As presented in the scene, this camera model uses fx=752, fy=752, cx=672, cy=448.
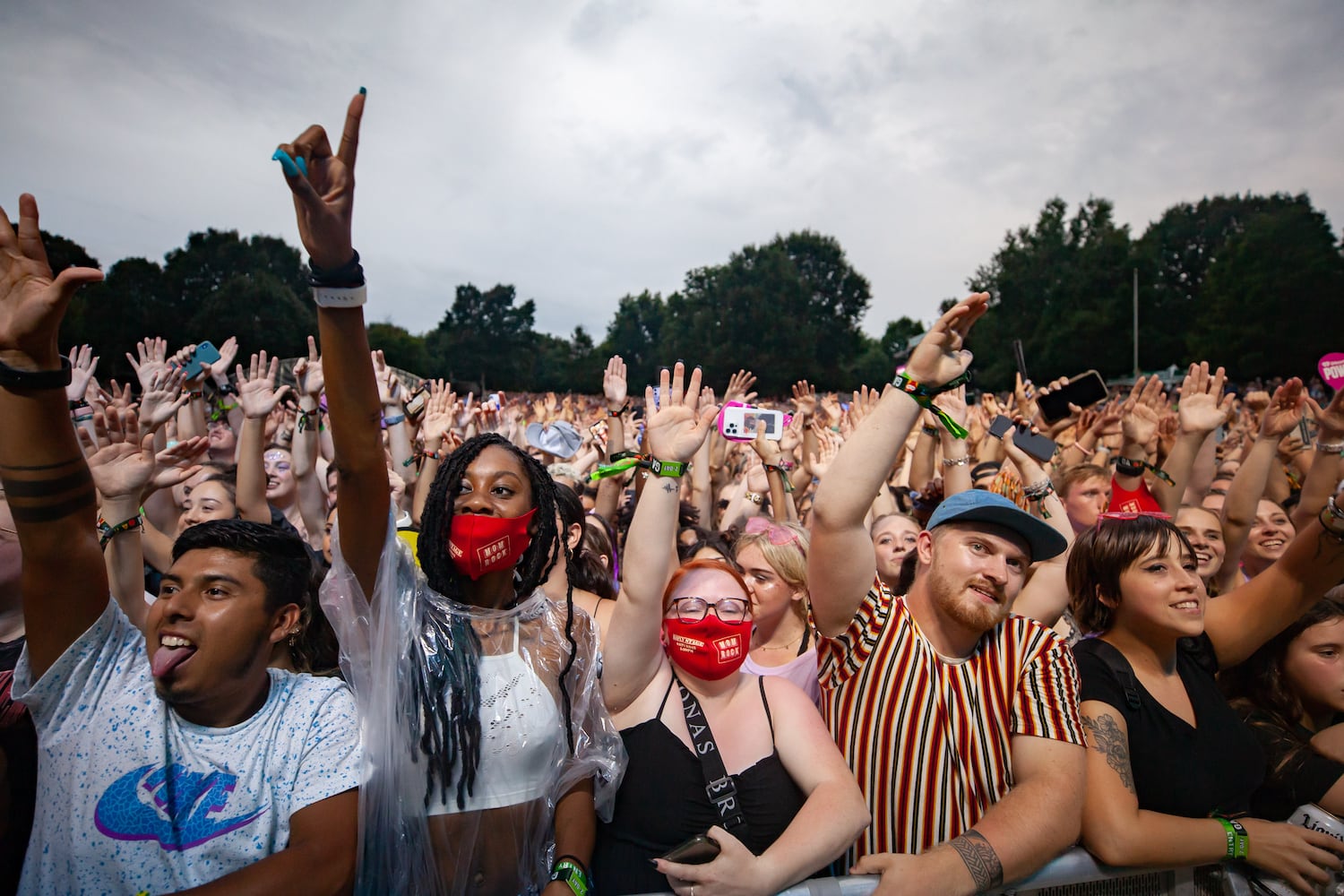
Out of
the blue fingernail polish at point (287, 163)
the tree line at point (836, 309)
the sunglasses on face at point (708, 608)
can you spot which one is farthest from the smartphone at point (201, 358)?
the tree line at point (836, 309)

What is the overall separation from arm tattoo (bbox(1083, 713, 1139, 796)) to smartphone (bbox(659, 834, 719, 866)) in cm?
125

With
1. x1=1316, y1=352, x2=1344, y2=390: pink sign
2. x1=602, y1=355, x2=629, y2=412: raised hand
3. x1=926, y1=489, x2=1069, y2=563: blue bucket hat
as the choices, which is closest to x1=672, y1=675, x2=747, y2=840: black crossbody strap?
x1=926, y1=489, x2=1069, y2=563: blue bucket hat

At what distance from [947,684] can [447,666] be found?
1.48m

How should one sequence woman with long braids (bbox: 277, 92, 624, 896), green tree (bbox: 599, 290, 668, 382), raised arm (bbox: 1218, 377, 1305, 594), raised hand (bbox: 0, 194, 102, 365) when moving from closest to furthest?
raised hand (bbox: 0, 194, 102, 365), woman with long braids (bbox: 277, 92, 624, 896), raised arm (bbox: 1218, 377, 1305, 594), green tree (bbox: 599, 290, 668, 382)

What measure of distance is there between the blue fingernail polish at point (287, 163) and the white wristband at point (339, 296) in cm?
27

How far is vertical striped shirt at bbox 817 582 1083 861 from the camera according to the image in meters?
2.21

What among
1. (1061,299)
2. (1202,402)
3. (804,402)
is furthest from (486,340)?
(1202,402)

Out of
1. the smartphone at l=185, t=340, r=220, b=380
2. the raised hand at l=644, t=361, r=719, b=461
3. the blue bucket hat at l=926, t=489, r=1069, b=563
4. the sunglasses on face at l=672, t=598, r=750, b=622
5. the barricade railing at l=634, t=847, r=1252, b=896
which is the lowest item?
the barricade railing at l=634, t=847, r=1252, b=896

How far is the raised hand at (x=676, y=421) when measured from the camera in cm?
224

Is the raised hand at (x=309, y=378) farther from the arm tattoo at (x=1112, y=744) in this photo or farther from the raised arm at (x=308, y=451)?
the arm tattoo at (x=1112, y=744)

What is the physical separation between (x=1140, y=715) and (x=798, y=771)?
45.5 inches

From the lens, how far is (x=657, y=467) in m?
2.20

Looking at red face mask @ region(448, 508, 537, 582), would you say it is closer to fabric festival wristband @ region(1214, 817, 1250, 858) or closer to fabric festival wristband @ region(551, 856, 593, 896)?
fabric festival wristband @ region(551, 856, 593, 896)

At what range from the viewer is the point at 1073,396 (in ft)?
17.7
